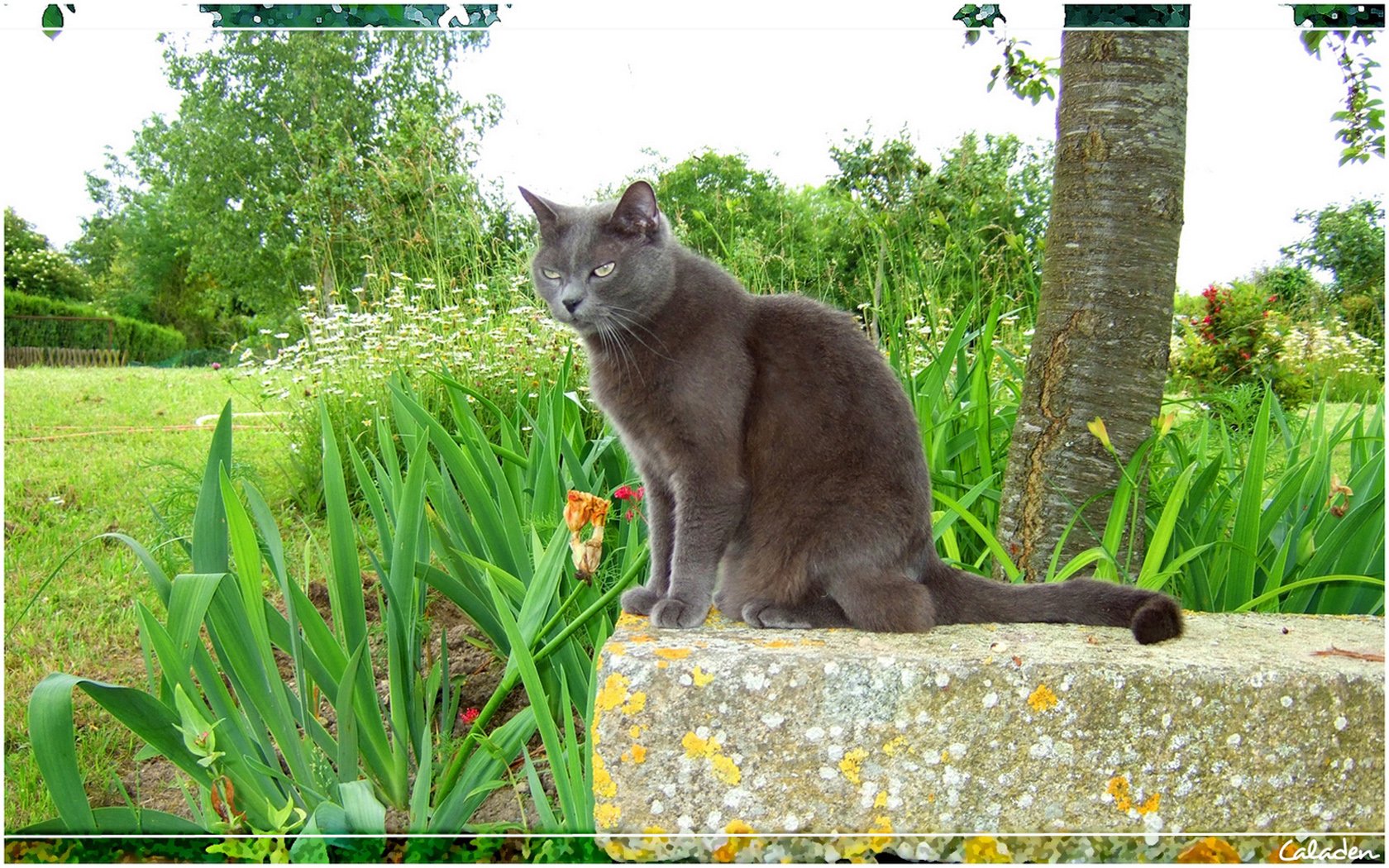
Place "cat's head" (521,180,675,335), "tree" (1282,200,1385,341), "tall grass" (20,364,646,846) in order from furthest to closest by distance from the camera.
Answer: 1. "tree" (1282,200,1385,341)
2. "cat's head" (521,180,675,335)
3. "tall grass" (20,364,646,846)

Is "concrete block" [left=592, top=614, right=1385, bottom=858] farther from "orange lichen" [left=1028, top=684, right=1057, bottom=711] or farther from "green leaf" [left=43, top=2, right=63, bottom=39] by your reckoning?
"green leaf" [left=43, top=2, right=63, bottom=39]

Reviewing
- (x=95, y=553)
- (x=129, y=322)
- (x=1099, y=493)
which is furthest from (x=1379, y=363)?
(x=95, y=553)

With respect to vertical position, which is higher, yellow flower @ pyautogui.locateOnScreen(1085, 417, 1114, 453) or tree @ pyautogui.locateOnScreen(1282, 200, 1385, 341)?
tree @ pyautogui.locateOnScreen(1282, 200, 1385, 341)

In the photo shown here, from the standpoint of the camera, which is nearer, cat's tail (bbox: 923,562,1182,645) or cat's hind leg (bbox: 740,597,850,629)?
cat's tail (bbox: 923,562,1182,645)

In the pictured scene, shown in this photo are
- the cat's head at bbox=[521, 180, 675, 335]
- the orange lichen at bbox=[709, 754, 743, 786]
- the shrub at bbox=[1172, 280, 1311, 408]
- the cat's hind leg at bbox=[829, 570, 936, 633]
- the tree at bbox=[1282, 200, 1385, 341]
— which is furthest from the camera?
the shrub at bbox=[1172, 280, 1311, 408]

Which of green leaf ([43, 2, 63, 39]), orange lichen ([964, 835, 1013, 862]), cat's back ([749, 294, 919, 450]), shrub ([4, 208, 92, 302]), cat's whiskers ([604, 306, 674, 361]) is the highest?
green leaf ([43, 2, 63, 39])

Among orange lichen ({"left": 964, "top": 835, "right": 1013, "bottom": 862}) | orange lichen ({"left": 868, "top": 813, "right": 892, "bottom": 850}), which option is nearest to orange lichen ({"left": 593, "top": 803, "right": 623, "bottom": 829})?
orange lichen ({"left": 868, "top": 813, "right": 892, "bottom": 850})

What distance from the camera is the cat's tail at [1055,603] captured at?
4.57ft

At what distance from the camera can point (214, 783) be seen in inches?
56.5

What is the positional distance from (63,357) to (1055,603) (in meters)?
1.97

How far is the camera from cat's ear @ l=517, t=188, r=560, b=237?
5.13 ft

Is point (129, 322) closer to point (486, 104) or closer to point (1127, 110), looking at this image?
point (486, 104)

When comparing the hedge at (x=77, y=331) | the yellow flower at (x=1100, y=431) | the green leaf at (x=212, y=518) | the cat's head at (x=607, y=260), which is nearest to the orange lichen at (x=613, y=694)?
the cat's head at (x=607, y=260)

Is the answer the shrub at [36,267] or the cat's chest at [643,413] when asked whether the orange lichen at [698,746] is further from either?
the shrub at [36,267]
